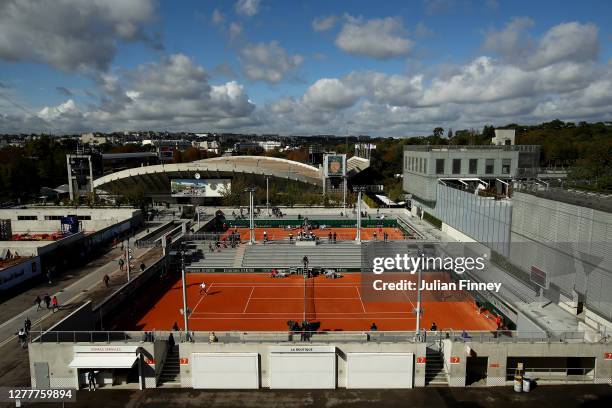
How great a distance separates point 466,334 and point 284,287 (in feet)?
52.6

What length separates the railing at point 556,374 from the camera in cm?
1738

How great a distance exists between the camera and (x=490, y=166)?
4466 centimetres

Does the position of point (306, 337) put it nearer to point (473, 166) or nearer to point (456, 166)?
point (456, 166)

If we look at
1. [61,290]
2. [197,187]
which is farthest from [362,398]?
[197,187]

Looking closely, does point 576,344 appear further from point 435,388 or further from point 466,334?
point 435,388

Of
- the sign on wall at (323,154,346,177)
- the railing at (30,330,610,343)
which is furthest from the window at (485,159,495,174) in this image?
the sign on wall at (323,154,346,177)

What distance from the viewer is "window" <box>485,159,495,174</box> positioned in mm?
44497

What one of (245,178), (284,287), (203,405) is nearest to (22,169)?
(245,178)

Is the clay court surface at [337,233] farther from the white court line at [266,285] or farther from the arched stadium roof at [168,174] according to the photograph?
the arched stadium roof at [168,174]

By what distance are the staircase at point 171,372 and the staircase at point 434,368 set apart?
421 inches

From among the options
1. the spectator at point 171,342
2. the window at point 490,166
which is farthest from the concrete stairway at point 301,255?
the window at point 490,166

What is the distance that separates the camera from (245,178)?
73.3 m

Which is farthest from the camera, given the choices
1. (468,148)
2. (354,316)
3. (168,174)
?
(168,174)

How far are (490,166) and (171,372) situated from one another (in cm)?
3913
